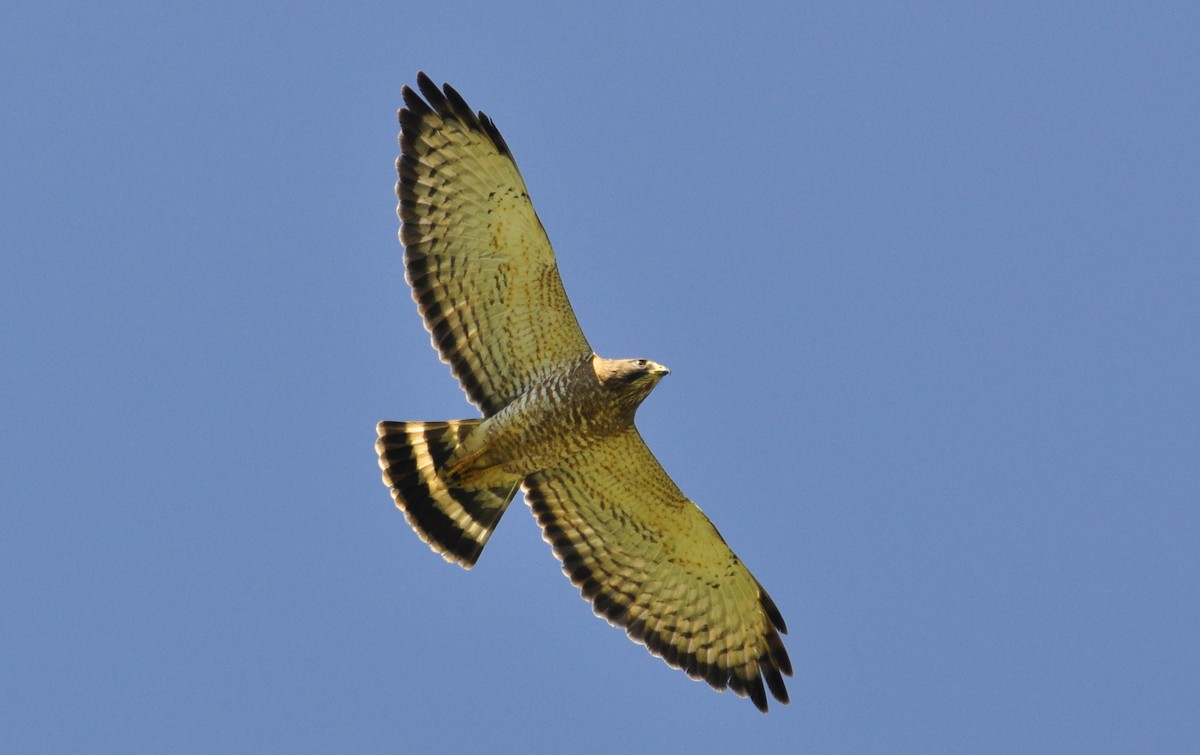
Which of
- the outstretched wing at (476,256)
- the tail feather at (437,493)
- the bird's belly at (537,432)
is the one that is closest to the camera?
the outstretched wing at (476,256)

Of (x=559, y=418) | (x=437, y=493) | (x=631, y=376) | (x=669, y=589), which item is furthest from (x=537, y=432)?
(x=669, y=589)

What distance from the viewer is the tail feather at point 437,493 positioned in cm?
1434

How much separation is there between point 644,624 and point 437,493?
2013 mm

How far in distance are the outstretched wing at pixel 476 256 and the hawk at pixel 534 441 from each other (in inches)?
0.4

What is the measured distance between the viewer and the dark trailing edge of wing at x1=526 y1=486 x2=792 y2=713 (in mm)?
14789

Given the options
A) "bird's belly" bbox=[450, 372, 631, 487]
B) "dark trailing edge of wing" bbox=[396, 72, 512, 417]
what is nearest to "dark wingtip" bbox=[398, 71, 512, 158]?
"dark trailing edge of wing" bbox=[396, 72, 512, 417]

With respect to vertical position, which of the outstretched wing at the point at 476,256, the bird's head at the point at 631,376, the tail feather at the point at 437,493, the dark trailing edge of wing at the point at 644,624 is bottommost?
the dark trailing edge of wing at the point at 644,624

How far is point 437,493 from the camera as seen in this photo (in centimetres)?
1446

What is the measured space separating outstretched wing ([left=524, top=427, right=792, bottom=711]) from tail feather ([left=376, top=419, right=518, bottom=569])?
0.44 meters

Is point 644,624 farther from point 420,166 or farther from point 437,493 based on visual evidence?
point 420,166

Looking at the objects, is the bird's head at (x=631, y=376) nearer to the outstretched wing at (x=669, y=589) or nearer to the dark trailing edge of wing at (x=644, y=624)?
the outstretched wing at (x=669, y=589)

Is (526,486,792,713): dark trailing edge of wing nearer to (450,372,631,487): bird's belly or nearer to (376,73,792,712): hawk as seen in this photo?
(376,73,792,712): hawk

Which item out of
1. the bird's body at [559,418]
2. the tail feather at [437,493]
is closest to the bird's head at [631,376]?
the bird's body at [559,418]

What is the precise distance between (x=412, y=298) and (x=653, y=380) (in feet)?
6.57
